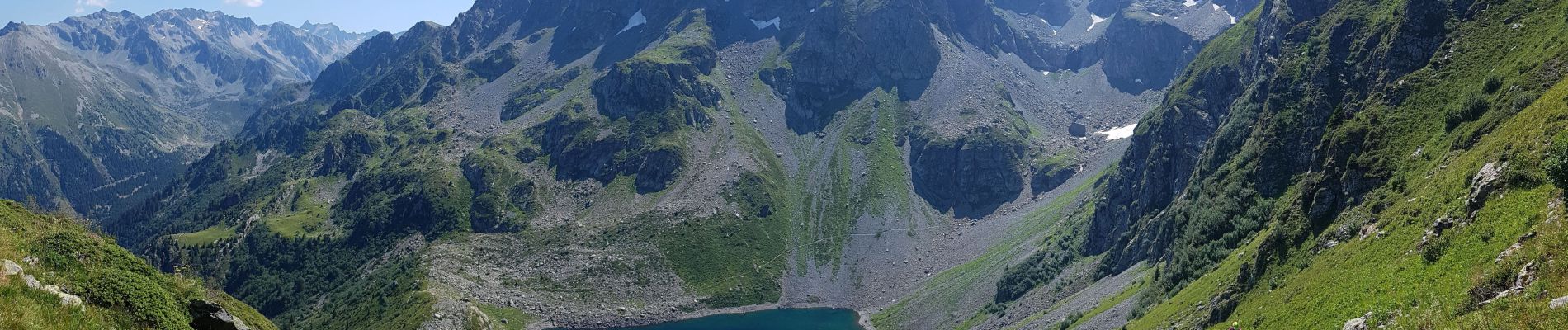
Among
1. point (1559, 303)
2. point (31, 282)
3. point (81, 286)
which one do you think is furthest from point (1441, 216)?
point (31, 282)

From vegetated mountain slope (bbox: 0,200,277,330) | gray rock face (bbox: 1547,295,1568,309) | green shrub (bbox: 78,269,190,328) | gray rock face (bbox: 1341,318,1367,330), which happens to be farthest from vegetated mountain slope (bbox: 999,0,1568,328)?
green shrub (bbox: 78,269,190,328)

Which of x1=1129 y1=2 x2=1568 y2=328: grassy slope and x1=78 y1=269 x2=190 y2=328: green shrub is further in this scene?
x1=1129 y1=2 x2=1568 y2=328: grassy slope

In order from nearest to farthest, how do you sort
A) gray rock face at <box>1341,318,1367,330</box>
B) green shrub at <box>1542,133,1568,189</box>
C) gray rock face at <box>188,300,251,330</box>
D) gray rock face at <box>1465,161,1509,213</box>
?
gray rock face at <box>188,300,251,330</box>
green shrub at <box>1542,133,1568,189</box>
gray rock face at <box>1341,318,1367,330</box>
gray rock face at <box>1465,161,1509,213</box>

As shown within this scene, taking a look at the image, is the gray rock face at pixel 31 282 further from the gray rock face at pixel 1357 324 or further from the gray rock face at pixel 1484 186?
the gray rock face at pixel 1484 186

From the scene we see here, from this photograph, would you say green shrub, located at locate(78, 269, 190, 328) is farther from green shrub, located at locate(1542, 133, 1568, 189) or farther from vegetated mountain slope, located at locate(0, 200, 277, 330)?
green shrub, located at locate(1542, 133, 1568, 189)

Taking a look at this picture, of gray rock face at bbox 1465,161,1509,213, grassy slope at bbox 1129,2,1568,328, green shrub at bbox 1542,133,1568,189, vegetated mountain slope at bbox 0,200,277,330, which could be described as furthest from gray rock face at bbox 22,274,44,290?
gray rock face at bbox 1465,161,1509,213

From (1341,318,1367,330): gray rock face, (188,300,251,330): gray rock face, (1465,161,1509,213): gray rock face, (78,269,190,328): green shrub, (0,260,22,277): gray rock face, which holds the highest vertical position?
(0,260,22,277): gray rock face

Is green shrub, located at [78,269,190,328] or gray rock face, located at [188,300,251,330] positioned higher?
green shrub, located at [78,269,190,328]

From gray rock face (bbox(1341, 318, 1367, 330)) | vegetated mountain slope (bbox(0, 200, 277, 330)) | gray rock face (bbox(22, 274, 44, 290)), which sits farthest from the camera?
gray rock face (bbox(1341, 318, 1367, 330))

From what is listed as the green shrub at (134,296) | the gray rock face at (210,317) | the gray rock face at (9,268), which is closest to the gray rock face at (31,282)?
the gray rock face at (9,268)
